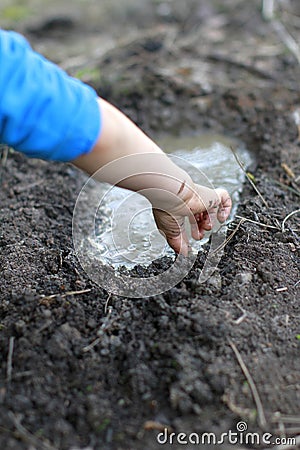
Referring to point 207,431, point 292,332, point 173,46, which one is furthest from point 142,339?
point 173,46

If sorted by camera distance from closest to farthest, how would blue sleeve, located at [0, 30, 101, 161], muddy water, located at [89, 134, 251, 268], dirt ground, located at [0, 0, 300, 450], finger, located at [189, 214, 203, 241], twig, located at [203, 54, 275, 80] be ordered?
blue sleeve, located at [0, 30, 101, 161] < dirt ground, located at [0, 0, 300, 450] < finger, located at [189, 214, 203, 241] < muddy water, located at [89, 134, 251, 268] < twig, located at [203, 54, 275, 80]

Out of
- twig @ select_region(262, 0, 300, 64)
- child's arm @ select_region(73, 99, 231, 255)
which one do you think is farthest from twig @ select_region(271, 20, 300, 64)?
child's arm @ select_region(73, 99, 231, 255)

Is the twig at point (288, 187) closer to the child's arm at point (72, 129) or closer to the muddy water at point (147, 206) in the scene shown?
the muddy water at point (147, 206)

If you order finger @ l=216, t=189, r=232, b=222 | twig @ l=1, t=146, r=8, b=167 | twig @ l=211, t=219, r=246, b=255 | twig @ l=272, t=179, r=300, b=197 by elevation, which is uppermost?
finger @ l=216, t=189, r=232, b=222

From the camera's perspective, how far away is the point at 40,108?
5.18ft

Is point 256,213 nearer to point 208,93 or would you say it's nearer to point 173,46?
point 208,93

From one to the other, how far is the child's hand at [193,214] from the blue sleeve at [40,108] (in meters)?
0.46

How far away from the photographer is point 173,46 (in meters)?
4.37

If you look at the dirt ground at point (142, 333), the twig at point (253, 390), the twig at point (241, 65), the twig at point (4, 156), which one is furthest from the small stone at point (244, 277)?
the twig at point (241, 65)

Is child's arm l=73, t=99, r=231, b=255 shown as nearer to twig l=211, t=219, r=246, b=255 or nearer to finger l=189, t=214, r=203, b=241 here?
finger l=189, t=214, r=203, b=241

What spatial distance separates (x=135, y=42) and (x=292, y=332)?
3.13 meters

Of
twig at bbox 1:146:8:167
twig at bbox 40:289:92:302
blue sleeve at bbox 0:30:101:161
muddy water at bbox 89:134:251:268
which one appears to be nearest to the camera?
blue sleeve at bbox 0:30:101:161

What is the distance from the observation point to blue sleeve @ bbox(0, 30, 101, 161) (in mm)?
1550

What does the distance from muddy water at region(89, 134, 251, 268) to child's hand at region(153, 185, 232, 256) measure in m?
0.16
